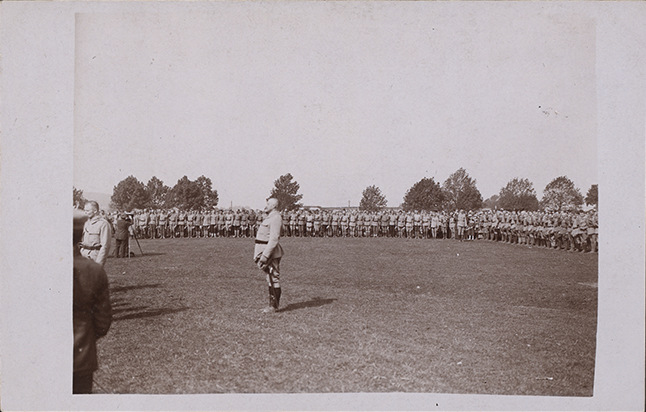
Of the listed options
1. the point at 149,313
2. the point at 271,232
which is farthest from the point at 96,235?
the point at 271,232

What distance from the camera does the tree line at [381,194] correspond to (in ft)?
14.6

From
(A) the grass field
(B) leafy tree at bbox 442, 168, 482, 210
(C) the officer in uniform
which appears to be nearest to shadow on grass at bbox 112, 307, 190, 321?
(A) the grass field

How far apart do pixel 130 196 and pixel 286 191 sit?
5.69 ft

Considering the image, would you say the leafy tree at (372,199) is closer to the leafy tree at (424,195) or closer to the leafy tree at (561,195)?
the leafy tree at (424,195)

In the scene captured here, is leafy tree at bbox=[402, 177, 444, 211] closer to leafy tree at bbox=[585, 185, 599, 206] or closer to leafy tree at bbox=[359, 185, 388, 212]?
leafy tree at bbox=[359, 185, 388, 212]

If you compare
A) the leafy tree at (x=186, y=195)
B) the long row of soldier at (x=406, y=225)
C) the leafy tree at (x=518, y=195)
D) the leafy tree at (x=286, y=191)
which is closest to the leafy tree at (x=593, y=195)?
the long row of soldier at (x=406, y=225)

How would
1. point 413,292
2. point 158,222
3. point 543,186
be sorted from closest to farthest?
point 543,186 < point 413,292 < point 158,222

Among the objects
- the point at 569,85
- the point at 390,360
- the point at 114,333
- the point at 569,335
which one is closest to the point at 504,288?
the point at 569,335

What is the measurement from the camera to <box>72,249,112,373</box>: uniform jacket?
9.07 feet

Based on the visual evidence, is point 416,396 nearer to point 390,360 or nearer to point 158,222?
point 390,360

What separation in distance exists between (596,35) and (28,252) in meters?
5.90

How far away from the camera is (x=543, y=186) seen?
4.57 m

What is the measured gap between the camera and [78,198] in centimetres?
405

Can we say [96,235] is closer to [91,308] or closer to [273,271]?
[91,308]
